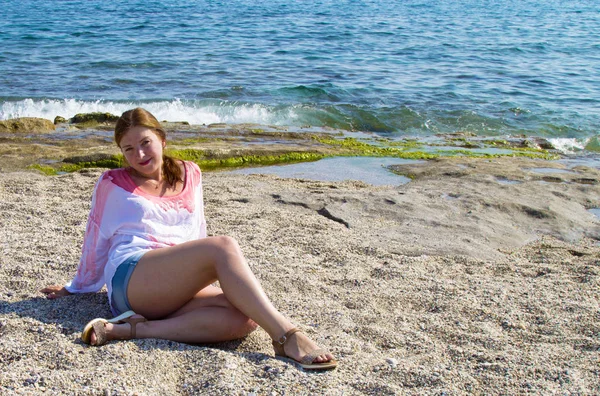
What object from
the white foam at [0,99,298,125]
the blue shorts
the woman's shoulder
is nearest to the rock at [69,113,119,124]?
the white foam at [0,99,298,125]

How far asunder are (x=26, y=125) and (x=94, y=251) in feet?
24.8

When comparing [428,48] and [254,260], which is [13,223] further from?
[428,48]

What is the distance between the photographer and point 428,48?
69.7 ft

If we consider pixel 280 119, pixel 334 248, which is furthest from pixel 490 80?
pixel 334 248

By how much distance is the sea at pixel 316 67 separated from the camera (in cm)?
1331

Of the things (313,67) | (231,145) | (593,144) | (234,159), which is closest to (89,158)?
(234,159)

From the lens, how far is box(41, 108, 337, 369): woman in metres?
3.23

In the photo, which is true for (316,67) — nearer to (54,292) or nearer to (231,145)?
(231,145)

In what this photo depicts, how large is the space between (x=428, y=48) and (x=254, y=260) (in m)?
18.0

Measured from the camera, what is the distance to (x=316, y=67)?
18.2 metres

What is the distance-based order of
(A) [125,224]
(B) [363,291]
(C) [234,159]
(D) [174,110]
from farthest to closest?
(D) [174,110] < (C) [234,159] < (B) [363,291] < (A) [125,224]

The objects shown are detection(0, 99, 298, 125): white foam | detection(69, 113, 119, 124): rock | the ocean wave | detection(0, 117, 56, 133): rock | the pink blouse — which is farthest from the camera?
detection(0, 99, 298, 125): white foam

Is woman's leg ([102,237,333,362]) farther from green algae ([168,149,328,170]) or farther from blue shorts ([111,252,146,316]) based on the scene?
green algae ([168,149,328,170])

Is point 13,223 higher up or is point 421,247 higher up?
point 13,223
